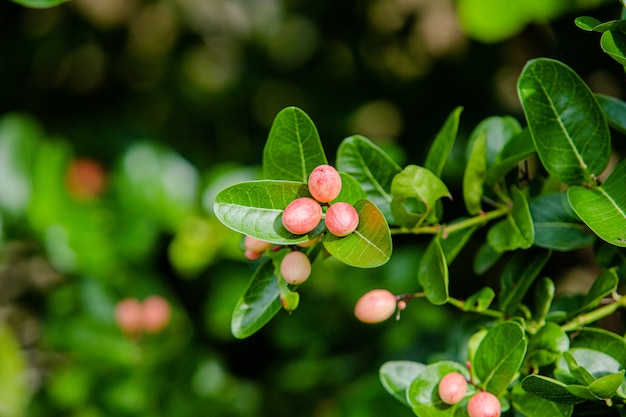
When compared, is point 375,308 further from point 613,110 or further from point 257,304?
point 613,110

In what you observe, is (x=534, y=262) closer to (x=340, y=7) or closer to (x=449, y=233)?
(x=449, y=233)

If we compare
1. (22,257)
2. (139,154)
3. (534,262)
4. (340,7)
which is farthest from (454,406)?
(340,7)

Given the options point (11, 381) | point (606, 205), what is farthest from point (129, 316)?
point (606, 205)

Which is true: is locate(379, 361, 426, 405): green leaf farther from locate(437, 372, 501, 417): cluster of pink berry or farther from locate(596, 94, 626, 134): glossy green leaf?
locate(596, 94, 626, 134): glossy green leaf

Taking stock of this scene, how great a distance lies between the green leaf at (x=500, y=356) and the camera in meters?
0.57

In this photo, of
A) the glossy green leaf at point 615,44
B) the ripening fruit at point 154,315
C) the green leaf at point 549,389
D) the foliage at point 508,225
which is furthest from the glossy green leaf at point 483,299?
the ripening fruit at point 154,315

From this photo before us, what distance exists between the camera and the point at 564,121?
617 mm

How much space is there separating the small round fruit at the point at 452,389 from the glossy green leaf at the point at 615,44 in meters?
0.30

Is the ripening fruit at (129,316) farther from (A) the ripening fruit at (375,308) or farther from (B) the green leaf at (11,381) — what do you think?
(A) the ripening fruit at (375,308)

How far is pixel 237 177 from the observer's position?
1.31m

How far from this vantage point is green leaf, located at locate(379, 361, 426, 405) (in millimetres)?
653

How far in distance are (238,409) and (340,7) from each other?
1164 millimetres

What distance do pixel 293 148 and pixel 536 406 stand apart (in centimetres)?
32

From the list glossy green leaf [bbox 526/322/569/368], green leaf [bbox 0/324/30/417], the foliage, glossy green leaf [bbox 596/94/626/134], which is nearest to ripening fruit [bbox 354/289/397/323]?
the foliage
